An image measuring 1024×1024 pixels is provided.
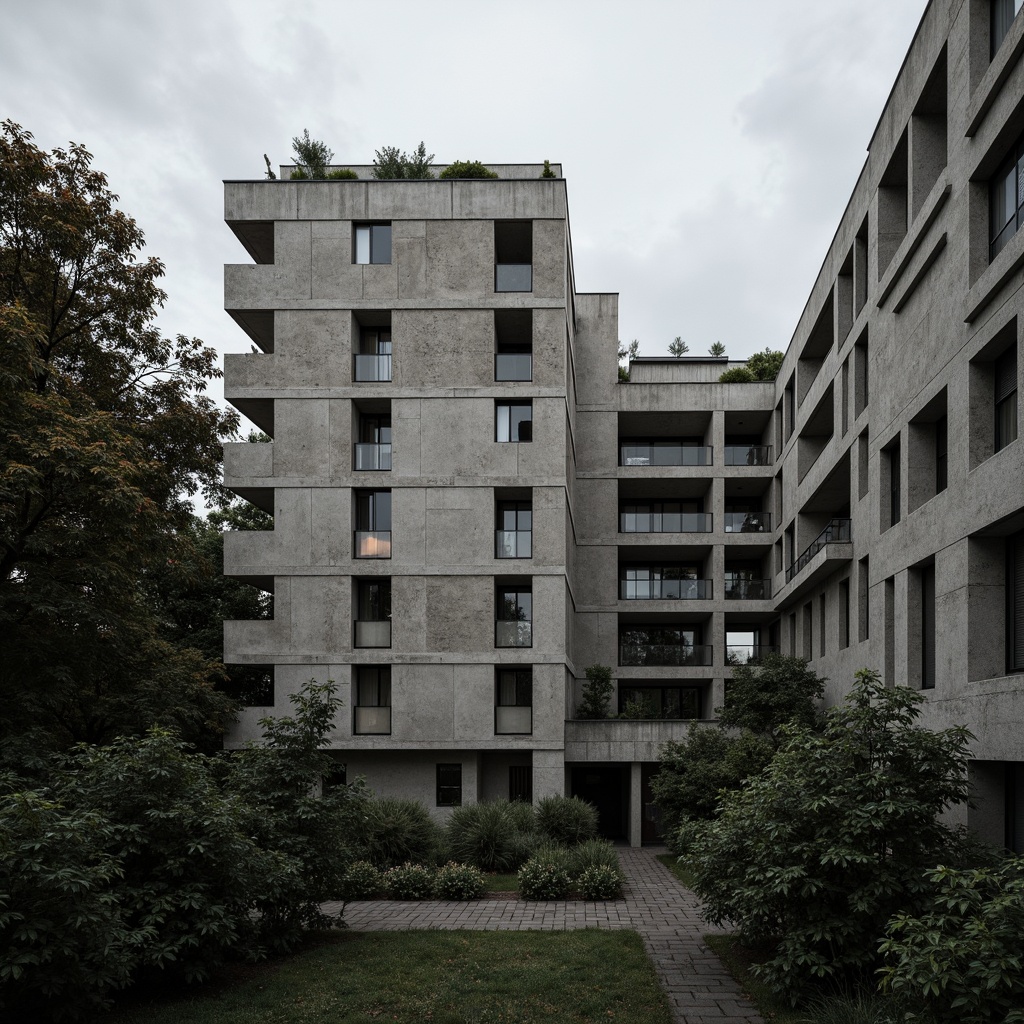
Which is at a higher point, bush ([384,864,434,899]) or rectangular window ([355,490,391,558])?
rectangular window ([355,490,391,558])

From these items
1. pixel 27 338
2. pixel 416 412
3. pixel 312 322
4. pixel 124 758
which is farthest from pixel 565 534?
pixel 124 758

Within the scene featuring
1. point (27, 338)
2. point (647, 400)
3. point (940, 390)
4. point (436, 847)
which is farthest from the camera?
point (647, 400)

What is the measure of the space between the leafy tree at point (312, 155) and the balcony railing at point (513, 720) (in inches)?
745

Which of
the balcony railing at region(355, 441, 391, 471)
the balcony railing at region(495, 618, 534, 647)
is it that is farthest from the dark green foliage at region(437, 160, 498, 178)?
the balcony railing at region(495, 618, 534, 647)

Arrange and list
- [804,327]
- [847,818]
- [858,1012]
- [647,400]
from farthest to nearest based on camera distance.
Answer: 1. [647,400]
2. [804,327]
3. [847,818]
4. [858,1012]

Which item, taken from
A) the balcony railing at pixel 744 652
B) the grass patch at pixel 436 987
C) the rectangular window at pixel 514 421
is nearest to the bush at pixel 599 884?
the grass patch at pixel 436 987

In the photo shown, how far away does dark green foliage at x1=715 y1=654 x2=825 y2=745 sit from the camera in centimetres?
2612

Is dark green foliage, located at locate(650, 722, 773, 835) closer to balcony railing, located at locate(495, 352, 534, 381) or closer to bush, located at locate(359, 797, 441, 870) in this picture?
bush, located at locate(359, 797, 441, 870)

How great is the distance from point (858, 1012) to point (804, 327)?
78.1 feet

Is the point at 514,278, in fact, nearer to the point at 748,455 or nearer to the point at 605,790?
the point at 748,455

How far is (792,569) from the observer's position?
30016mm

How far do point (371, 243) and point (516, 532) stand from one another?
10439 millimetres

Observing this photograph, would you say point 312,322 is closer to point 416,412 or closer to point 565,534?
point 416,412

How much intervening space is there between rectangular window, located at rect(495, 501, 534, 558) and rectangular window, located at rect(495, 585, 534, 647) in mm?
1482
